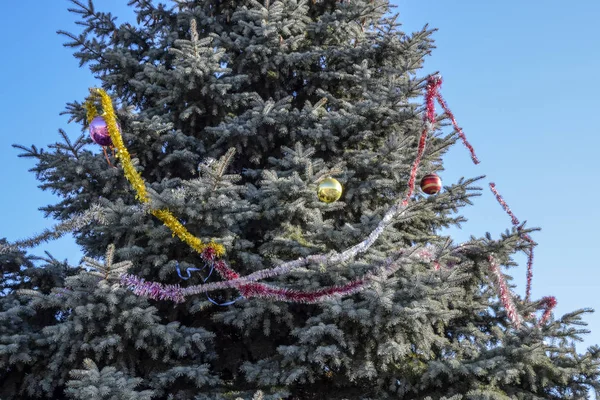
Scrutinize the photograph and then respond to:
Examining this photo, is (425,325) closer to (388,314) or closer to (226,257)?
(388,314)

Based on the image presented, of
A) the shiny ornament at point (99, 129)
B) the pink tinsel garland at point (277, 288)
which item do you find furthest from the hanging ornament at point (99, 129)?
the pink tinsel garland at point (277, 288)

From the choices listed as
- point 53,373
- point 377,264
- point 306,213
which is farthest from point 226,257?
point 53,373

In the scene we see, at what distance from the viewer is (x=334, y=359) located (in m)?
4.86

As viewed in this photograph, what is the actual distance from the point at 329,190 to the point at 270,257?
43.3 inches

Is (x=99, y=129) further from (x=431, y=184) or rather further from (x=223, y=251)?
(x=431, y=184)

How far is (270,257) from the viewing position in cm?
586

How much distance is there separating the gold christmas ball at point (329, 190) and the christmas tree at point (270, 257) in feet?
0.13

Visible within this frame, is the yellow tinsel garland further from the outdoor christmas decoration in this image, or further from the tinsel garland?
the tinsel garland

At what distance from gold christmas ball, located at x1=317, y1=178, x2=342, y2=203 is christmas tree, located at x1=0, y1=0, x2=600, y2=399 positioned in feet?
0.13

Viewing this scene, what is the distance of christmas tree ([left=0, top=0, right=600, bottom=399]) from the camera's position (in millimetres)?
4969

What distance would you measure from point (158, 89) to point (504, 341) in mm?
4865

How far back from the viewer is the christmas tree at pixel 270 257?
16.3 ft

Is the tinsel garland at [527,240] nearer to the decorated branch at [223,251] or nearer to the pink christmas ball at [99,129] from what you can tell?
the decorated branch at [223,251]

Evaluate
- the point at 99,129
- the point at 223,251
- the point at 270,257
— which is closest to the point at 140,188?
the point at 99,129
